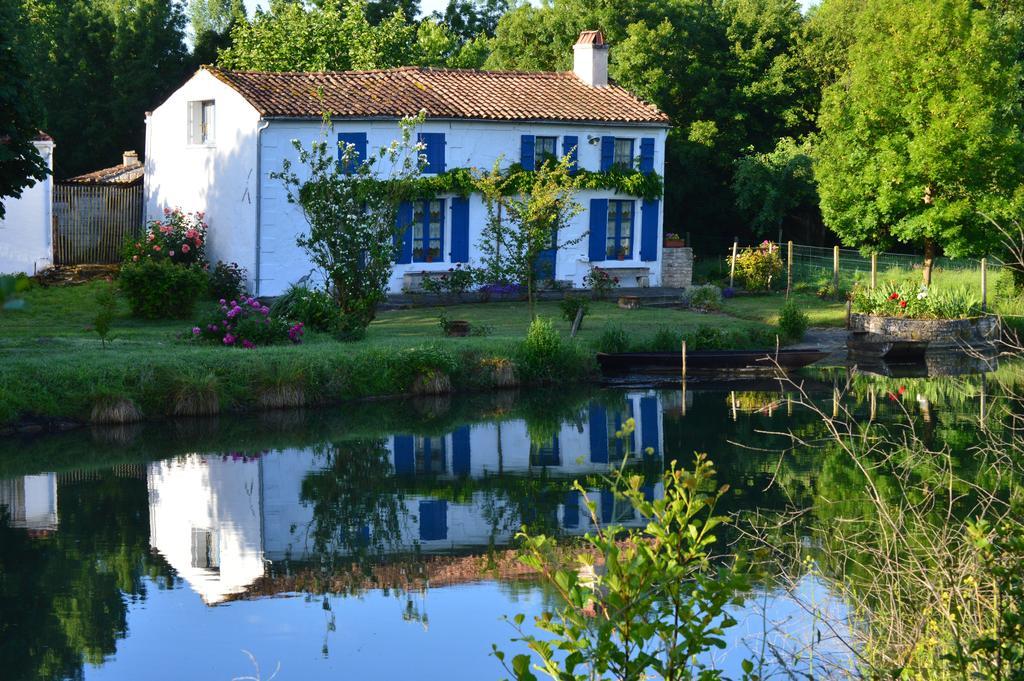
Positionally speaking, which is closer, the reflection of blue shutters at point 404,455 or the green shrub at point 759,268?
the reflection of blue shutters at point 404,455

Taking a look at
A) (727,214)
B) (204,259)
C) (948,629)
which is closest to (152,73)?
(204,259)

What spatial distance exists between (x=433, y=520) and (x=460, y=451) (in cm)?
384

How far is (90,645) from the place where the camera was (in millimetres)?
10203

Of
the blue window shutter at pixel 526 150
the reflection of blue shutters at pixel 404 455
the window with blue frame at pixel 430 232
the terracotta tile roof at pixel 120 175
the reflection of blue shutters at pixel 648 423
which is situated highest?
the blue window shutter at pixel 526 150

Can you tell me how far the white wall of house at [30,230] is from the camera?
2992cm

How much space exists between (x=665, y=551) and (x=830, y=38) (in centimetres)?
3604

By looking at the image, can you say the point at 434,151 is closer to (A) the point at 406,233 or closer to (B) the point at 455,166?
(B) the point at 455,166

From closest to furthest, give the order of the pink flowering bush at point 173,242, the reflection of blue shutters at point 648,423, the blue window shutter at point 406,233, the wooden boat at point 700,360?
the reflection of blue shutters at point 648,423, the wooden boat at point 700,360, the pink flowering bush at point 173,242, the blue window shutter at point 406,233

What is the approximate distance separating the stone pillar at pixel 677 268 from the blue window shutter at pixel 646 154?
7.22ft

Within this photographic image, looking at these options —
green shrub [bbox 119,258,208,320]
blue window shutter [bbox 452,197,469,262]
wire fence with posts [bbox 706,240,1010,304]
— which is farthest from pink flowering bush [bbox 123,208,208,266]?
wire fence with posts [bbox 706,240,1010,304]

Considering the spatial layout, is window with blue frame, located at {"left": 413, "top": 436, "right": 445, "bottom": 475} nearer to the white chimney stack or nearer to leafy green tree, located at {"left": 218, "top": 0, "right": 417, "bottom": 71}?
the white chimney stack

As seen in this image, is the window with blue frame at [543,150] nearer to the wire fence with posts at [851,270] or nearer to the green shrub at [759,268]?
the wire fence with posts at [851,270]

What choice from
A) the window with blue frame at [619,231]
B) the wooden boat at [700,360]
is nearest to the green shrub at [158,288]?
the wooden boat at [700,360]

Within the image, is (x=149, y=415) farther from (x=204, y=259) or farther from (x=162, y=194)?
(x=162, y=194)
